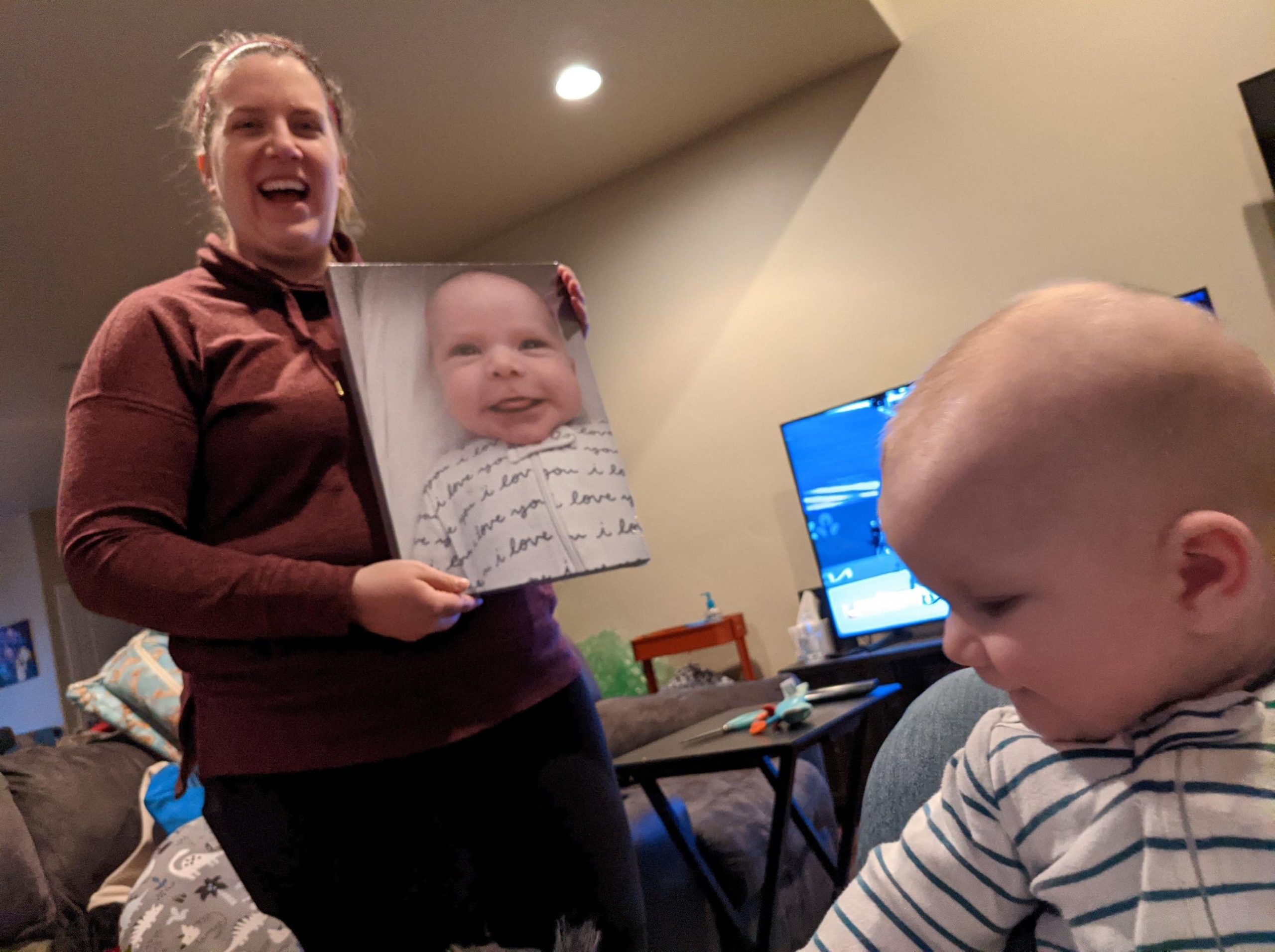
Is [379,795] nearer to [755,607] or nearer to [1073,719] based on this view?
[1073,719]

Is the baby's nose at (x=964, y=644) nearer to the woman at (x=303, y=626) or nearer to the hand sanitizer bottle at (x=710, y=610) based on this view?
the woman at (x=303, y=626)

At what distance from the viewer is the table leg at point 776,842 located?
1349mm

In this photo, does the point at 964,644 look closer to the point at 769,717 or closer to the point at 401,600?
the point at 401,600

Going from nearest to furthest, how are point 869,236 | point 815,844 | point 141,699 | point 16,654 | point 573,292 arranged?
point 573,292, point 815,844, point 141,699, point 869,236, point 16,654

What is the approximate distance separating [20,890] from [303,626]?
1425 millimetres

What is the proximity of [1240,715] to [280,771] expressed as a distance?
65 cm

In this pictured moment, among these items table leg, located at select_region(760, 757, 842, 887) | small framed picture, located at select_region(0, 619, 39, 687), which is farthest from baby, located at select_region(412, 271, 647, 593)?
small framed picture, located at select_region(0, 619, 39, 687)

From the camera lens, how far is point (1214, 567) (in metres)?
0.38

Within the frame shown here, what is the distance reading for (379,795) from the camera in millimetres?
724

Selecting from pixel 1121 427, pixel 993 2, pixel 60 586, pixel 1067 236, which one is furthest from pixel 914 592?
pixel 60 586

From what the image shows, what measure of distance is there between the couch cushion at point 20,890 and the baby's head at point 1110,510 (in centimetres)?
188

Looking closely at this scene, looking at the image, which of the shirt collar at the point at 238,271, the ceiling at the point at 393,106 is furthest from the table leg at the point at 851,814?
the ceiling at the point at 393,106

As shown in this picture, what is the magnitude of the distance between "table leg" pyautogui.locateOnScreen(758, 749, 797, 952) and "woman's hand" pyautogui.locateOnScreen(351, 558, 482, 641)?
799 millimetres

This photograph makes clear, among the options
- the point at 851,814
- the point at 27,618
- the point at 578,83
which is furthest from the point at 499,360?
the point at 27,618
